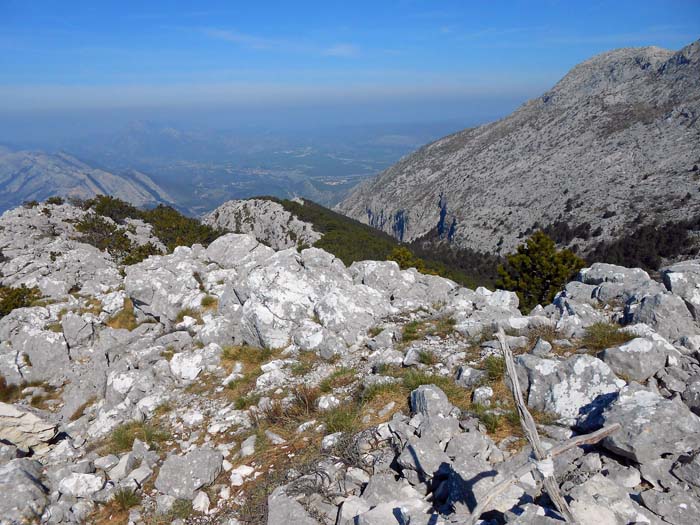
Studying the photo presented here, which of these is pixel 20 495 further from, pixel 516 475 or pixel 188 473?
pixel 516 475

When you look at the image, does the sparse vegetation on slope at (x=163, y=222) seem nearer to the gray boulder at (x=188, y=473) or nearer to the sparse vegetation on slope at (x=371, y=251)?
the sparse vegetation on slope at (x=371, y=251)

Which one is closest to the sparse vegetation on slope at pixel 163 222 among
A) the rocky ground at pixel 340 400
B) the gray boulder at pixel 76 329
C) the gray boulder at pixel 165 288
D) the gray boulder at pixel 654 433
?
the gray boulder at pixel 165 288

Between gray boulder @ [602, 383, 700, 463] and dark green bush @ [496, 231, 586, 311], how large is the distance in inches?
935

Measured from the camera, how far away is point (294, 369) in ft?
29.3

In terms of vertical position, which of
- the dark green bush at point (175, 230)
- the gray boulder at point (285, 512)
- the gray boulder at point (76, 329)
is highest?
the gray boulder at point (285, 512)

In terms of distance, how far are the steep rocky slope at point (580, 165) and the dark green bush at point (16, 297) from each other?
267 feet

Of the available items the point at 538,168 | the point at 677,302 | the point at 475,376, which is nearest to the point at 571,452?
the point at 475,376

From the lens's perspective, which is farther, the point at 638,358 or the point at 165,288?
the point at 165,288

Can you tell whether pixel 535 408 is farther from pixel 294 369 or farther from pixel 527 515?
pixel 294 369

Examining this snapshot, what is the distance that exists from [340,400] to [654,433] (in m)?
4.86

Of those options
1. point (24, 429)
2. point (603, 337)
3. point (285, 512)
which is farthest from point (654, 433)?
point (24, 429)

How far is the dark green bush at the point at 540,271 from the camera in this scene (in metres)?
27.8

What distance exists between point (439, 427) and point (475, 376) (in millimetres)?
1640

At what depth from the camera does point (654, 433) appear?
15.0 feet
